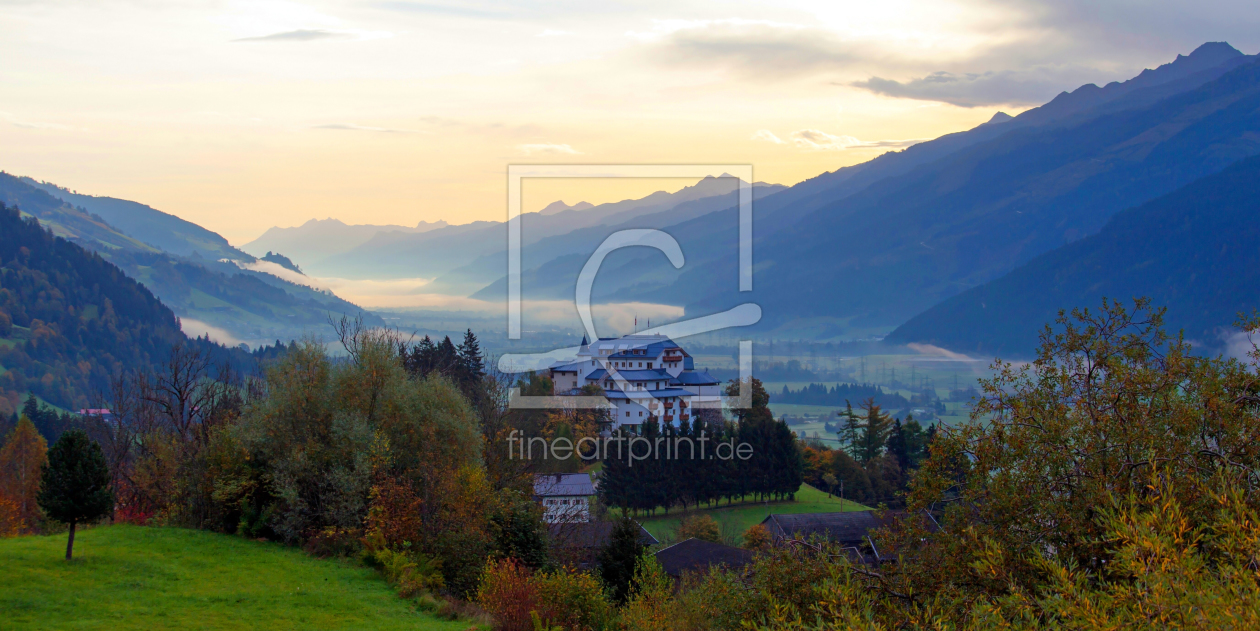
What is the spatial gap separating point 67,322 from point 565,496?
18020 centimetres

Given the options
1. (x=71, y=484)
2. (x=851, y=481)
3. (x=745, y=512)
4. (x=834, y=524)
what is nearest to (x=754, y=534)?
(x=834, y=524)

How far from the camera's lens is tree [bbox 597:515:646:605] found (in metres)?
28.7

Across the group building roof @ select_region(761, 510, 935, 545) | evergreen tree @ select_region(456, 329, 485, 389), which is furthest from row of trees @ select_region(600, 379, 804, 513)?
evergreen tree @ select_region(456, 329, 485, 389)

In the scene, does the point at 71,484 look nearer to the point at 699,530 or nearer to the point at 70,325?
the point at 699,530

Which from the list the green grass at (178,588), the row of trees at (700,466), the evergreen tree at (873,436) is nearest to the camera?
the green grass at (178,588)

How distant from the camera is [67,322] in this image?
179875 mm

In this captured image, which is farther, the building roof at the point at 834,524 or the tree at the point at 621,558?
the building roof at the point at 834,524

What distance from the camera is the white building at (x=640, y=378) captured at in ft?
244

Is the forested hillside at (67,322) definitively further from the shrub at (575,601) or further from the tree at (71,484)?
the shrub at (575,601)

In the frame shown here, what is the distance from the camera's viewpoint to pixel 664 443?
61.5m

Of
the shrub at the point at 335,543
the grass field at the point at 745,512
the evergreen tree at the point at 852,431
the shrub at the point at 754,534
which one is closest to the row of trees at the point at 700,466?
the grass field at the point at 745,512

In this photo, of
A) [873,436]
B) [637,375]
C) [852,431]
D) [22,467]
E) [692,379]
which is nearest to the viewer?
[22,467]

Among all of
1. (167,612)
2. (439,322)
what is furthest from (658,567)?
(439,322)

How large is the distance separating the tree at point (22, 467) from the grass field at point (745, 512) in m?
35.7
